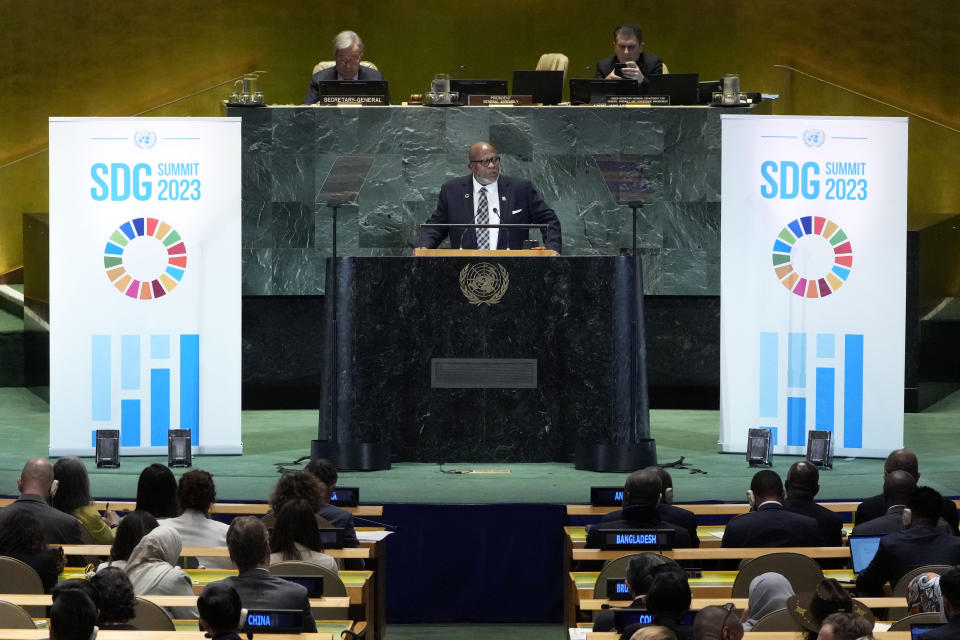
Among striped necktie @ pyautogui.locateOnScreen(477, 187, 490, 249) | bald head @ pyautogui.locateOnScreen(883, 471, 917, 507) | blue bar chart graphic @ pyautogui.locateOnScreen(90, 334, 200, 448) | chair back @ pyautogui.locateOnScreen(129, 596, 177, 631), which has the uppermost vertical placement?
striped necktie @ pyautogui.locateOnScreen(477, 187, 490, 249)

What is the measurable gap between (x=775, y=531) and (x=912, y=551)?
0.75 meters

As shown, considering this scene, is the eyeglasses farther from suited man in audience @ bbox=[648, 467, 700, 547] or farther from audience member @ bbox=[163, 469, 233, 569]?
audience member @ bbox=[163, 469, 233, 569]

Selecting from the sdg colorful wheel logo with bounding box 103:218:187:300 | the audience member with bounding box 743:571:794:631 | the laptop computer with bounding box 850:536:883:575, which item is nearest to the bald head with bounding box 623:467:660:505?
the laptop computer with bounding box 850:536:883:575

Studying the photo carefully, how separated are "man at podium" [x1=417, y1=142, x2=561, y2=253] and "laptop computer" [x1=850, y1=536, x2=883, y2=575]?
401 cm

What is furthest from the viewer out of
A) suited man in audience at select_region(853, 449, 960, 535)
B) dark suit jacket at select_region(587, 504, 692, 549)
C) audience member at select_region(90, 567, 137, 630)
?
dark suit jacket at select_region(587, 504, 692, 549)

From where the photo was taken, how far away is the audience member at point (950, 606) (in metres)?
4.34

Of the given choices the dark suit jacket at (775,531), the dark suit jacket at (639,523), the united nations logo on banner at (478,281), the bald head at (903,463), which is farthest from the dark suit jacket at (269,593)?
the united nations logo on banner at (478,281)

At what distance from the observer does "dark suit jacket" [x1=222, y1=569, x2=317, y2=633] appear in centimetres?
486

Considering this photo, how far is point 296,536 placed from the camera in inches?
225

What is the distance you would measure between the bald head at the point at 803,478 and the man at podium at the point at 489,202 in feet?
10.9

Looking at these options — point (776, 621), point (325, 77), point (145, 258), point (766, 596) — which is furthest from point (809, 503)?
point (325, 77)

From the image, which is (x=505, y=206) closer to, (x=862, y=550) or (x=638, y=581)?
(x=862, y=550)

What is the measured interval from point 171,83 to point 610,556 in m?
9.66

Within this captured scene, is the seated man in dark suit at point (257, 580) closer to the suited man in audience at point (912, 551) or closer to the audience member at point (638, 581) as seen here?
the audience member at point (638, 581)
